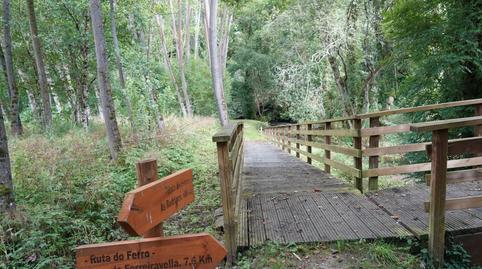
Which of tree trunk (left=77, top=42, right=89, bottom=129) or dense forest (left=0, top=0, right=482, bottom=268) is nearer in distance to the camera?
Answer: dense forest (left=0, top=0, right=482, bottom=268)

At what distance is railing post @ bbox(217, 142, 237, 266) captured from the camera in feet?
9.86

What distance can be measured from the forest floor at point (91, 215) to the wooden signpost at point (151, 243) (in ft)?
4.39

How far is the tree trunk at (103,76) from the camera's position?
7.21m

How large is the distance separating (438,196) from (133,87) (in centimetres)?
964

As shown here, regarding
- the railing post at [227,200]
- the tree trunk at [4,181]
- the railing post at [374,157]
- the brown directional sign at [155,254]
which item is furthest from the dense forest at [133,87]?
the brown directional sign at [155,254]

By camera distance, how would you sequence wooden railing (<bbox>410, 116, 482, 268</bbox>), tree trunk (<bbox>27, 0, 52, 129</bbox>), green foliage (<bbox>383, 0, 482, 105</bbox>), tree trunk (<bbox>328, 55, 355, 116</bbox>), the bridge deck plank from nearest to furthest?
wooden railing (<bbox>410, 116, 482, 268</bbox>) → the bridge deck plank → green foliage (<bbox>383, 0, 482, 105</bbox>) → tree trunk (<bbox>27, 0, 52, 129</bbox>) → tree trunk (<bbox>328, 55, 355, 116</bbox>)

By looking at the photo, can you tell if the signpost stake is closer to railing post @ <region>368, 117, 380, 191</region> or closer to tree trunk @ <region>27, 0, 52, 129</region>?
railing post @ <region>368, 117, 380, 191</region>

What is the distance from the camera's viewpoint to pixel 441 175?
278 cm

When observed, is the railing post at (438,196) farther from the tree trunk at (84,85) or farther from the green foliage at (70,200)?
the tree trunk at (84,85)

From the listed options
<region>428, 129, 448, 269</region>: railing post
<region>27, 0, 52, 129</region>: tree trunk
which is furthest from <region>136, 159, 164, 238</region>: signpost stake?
<region>27, 0, 52, 129</region>: tree trunk

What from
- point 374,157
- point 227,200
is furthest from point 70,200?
point 374,157

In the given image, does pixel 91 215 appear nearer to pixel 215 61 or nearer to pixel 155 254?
pixel 155 254

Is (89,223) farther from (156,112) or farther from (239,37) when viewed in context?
(239,37)

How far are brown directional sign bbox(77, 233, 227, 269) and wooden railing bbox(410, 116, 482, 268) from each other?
211cm
